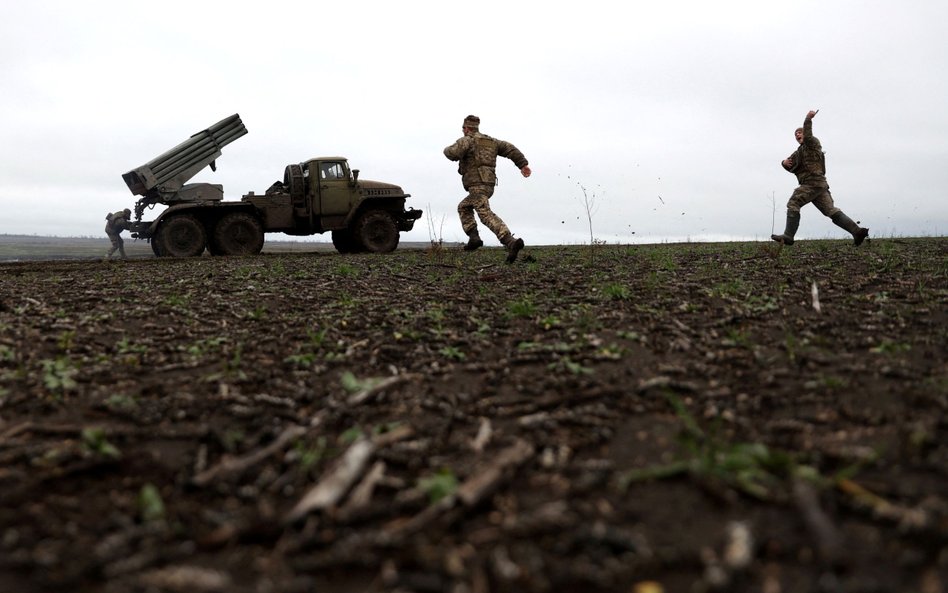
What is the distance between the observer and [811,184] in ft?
47.3

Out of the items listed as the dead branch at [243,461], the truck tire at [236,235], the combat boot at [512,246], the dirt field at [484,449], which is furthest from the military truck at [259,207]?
the dead branch at [243,461]

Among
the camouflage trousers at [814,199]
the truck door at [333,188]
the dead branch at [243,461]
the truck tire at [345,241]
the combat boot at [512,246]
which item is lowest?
the dead branch at [243,461]

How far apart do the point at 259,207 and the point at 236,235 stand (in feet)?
3.93

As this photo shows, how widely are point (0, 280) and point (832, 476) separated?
13441 mm

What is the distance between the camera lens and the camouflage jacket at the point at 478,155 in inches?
509

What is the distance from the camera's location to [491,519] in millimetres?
2662

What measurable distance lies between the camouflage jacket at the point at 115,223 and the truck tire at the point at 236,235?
575cm

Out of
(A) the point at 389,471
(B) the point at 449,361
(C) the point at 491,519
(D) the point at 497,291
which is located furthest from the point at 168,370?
(D) the point at 497,291

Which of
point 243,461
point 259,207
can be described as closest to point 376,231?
point 259,207

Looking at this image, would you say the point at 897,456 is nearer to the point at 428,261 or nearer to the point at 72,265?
the point at 428,261

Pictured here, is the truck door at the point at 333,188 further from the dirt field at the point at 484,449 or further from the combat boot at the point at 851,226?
the combat boot at the point at 851,226

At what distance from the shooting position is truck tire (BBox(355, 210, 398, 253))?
19172mm

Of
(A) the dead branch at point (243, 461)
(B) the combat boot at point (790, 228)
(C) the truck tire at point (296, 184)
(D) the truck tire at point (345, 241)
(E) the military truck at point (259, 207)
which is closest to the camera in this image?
(A) the dead branch at point (243, 461)

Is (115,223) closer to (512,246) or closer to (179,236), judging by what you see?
(179,236)
